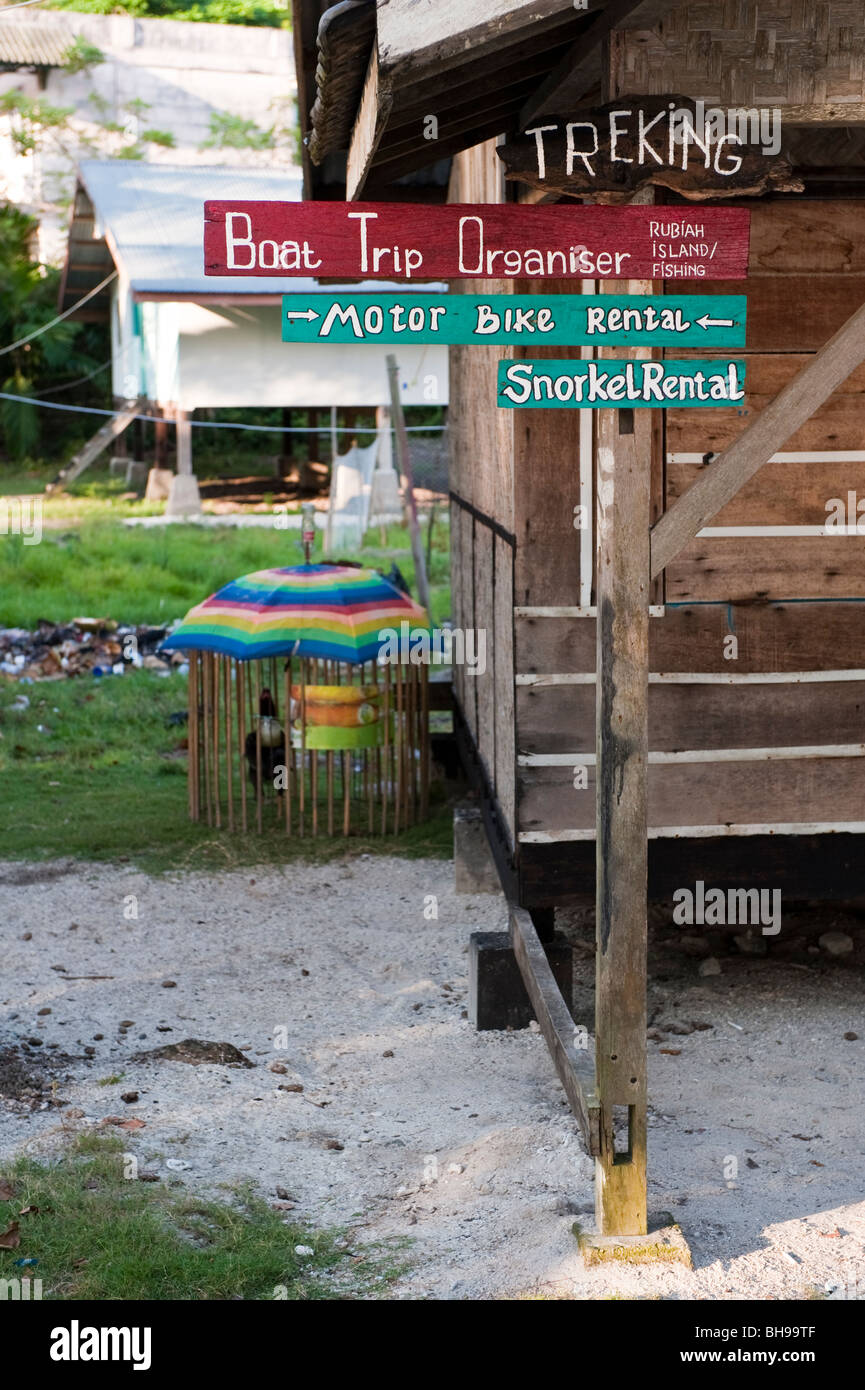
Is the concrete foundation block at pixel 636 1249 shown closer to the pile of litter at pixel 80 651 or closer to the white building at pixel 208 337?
the pile of litter at pixel 80 651

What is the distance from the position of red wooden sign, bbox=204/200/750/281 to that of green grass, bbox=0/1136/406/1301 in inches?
112

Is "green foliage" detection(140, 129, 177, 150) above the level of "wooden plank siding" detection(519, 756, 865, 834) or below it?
above

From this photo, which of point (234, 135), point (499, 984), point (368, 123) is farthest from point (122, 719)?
point (234, 135)

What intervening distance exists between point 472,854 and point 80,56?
3299cm

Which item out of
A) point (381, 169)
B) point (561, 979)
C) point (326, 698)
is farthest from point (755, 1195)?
point (326, 698)

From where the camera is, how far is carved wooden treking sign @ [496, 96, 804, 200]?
3957mm

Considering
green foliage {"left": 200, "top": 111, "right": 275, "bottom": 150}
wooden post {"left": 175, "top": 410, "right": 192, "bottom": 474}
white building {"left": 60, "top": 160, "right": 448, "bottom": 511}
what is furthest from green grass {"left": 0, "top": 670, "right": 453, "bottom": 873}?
green foliage {"left": 200, "top": 111, "right": 275, "bottom": 150}

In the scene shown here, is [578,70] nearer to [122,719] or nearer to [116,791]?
[116,791]

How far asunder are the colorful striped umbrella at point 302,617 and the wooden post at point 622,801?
4411 mm

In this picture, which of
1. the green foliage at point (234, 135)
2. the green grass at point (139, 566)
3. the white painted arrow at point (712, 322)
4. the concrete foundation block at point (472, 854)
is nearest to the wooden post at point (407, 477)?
the green grass at point (139, 566)

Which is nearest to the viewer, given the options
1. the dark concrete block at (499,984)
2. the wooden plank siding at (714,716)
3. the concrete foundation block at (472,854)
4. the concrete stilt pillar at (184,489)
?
the wooden plank siding at (714,716)

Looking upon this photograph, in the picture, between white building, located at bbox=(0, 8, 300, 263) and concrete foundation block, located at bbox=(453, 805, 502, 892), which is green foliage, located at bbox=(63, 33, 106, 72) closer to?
white building, located at bbox=(0, 8, 300, 263)

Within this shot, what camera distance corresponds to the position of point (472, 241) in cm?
384

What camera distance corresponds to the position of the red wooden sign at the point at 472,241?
3709 millimetres
